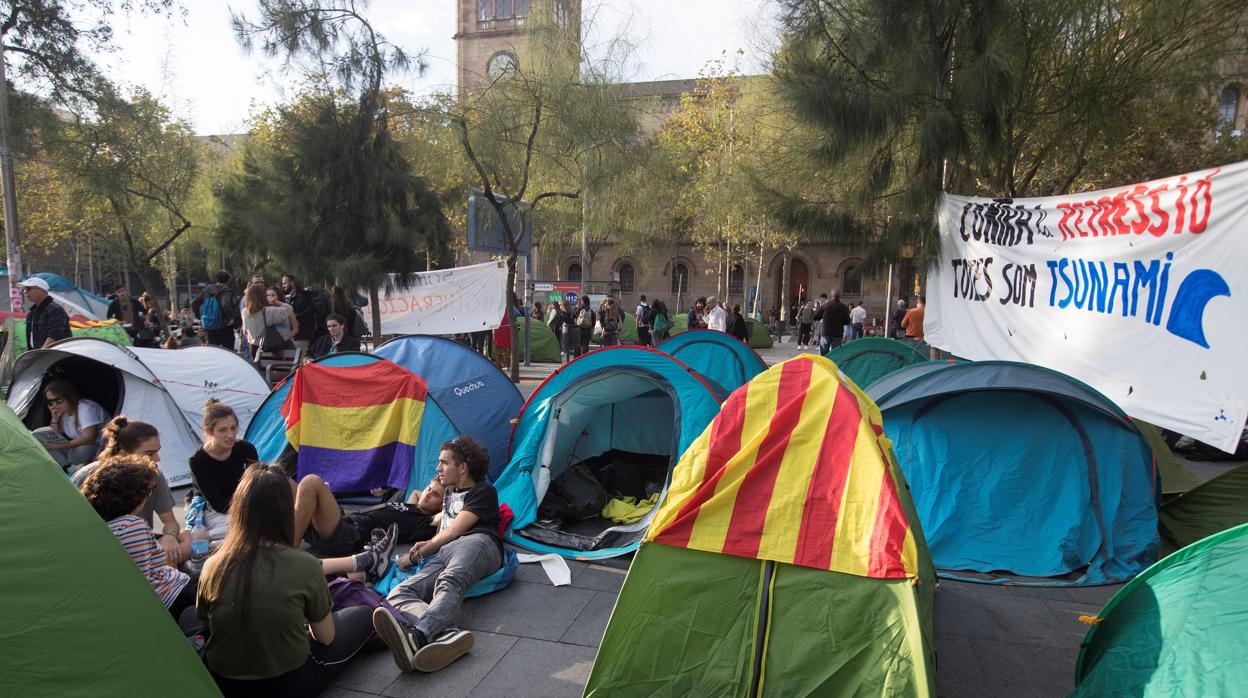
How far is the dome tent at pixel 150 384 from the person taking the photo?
6.32 m

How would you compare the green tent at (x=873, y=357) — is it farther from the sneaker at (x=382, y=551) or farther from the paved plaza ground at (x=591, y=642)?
the sneaker at (x=382, y=551)

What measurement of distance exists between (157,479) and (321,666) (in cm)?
172

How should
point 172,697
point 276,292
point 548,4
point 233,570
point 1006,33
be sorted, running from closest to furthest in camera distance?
point 172,697, point 233,570, point 1006,33, point 276,292, point 548,4

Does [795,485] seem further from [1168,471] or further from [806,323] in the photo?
[806,323]

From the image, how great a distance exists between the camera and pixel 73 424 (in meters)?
5.99

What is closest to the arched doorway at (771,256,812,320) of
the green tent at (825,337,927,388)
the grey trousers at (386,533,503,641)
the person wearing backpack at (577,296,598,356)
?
the person wearing backpack at (577,296,598,356)

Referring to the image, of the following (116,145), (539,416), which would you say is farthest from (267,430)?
(116,145)

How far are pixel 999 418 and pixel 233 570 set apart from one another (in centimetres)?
462

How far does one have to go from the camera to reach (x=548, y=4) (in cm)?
1055

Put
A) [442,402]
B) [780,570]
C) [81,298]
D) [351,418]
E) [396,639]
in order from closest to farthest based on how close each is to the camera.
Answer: [780,570] → [396,639] → [351,418] → [442,402] → [81,298]

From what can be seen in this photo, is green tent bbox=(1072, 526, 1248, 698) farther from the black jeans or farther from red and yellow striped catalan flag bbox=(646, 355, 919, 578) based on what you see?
the black jeans

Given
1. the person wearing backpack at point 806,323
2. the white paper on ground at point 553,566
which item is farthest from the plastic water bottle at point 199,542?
the person wearing backpack at point 806,323

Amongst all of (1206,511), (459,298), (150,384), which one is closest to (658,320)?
(459,298)

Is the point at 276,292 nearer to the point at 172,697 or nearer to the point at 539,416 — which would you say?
the point at 539,416
